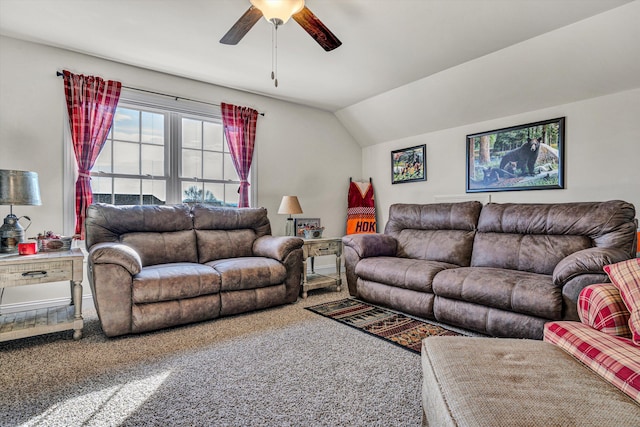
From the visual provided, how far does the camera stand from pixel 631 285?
4.41 ft

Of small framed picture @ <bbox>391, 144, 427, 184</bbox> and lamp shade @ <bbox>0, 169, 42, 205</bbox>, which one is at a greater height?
small framed picture @ <bbox>391, 144, 427, 184</bbox>

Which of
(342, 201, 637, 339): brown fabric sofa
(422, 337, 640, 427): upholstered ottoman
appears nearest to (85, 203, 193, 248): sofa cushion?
(342, 201, 637, 339): brown fabric sofa

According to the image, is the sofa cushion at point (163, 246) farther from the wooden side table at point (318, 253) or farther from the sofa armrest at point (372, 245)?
the sofa armrest at point (372, 245)

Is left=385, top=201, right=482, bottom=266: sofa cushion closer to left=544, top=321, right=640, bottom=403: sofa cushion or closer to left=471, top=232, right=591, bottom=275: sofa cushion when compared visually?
left=471, top=232, right=591, bottom=275: sofa cushion

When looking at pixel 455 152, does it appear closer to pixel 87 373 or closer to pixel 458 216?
pixel 458 216

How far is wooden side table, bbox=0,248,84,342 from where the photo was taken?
7.71 feet

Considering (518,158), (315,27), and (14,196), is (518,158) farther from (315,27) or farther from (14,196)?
(14,196)

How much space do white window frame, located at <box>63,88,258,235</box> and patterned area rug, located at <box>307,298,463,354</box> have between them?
1.96 metres

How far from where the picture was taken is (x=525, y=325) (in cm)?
234

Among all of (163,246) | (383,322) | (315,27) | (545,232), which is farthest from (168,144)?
(545,232)

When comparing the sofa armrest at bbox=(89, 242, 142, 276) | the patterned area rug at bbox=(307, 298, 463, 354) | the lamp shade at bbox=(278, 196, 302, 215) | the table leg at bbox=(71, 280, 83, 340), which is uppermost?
the lamp shade at bbox=(278, 196, 302, 215)

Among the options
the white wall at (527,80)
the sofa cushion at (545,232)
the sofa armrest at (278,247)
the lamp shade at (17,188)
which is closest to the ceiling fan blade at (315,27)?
the sofa armrest at (278,247)

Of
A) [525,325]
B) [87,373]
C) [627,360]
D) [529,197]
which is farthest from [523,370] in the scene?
[529,197]

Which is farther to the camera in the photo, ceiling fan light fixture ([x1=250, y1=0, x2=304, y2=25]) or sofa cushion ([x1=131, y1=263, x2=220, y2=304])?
sofa cushion ([x1=131, y1=263, x2=220, y2=304])
